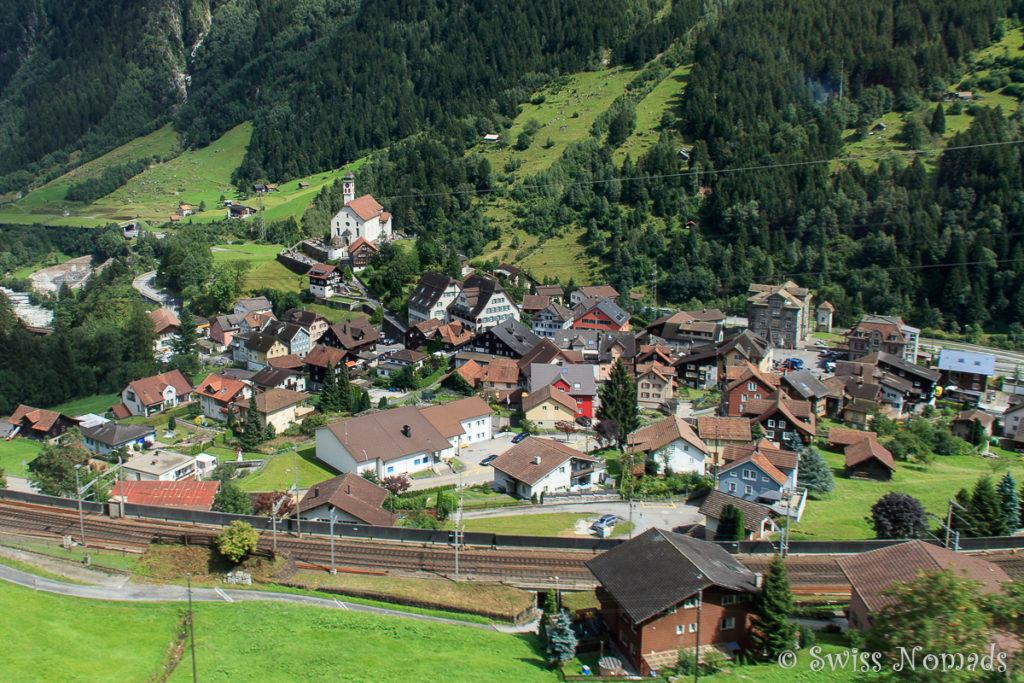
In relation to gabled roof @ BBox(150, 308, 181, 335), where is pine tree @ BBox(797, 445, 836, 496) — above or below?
below

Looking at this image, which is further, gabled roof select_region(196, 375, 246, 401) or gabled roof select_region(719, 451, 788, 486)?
gabled roof select_region(196, 375, 246, 401)

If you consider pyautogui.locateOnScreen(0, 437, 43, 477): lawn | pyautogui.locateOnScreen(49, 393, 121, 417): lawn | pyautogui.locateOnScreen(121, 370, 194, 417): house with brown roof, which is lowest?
pyautogui.locateOnScreen(49, 393, 121, 417): lawn

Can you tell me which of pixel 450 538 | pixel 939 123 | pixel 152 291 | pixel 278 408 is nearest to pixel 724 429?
pixel 450 538

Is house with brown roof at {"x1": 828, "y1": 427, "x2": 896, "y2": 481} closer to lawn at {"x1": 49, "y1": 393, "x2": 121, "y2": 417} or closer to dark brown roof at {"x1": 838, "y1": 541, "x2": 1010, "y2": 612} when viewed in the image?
dark brown roof at {"x1": 838, "y1": 541, "x2": 1010, "y2": 612}

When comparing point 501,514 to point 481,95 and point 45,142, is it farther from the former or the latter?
point 45,142

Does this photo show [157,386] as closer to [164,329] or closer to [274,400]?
[274,400]

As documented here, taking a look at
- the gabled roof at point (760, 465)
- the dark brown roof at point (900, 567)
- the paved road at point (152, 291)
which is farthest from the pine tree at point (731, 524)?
the paved road at point (152, 291)

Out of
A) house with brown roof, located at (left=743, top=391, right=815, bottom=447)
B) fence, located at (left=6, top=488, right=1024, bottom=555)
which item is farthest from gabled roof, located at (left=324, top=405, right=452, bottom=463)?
house with brown roof, located at (left=743, top=391, right=815, bottom=447)
